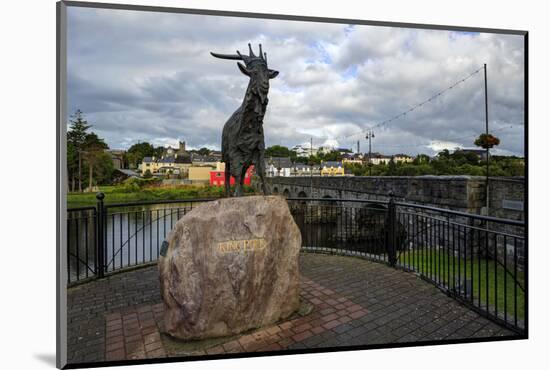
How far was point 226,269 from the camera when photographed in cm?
278

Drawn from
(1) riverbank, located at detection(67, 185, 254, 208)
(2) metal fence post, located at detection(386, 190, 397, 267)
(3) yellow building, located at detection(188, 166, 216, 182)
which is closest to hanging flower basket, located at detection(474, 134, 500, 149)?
(2) metal fence post, located at detection(386, 190, 397, 267)

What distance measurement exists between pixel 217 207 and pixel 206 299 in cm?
86

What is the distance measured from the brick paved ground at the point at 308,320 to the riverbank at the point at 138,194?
50.4 inches

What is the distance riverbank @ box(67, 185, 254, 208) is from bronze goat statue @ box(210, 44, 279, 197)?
1.64 meters

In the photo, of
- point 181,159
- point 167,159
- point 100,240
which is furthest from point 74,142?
point 167,159

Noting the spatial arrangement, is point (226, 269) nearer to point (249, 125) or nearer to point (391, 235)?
point (249, 125)

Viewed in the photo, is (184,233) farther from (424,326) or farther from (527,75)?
(527,75)

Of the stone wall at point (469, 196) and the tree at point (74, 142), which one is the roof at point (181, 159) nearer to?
the stone wall at point (469, 196)

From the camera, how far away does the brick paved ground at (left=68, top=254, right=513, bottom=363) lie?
2.72 meters

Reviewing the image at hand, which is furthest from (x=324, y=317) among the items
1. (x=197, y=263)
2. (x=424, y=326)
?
(x=197, y=263)

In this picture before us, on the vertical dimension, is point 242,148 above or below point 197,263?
above

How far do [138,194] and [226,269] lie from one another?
1118 centimetres

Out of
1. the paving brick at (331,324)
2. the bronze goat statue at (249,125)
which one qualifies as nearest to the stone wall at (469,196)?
the bronze goat statue at (249,125)

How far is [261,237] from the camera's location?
2.99 metres
